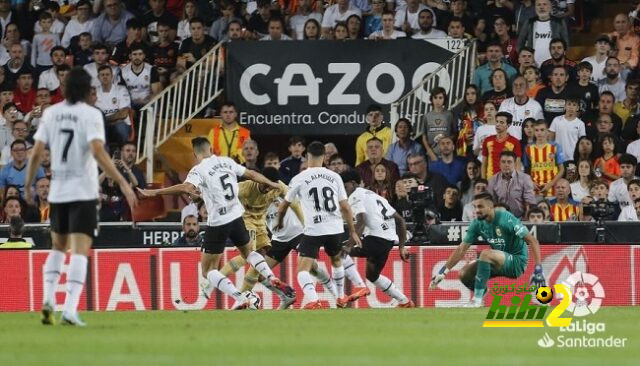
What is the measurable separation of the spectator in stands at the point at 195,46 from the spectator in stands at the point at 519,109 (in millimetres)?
5546

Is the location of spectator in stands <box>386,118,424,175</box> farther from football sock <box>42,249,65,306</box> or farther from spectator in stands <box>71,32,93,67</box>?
football sock <box>42,249,65,306</box>

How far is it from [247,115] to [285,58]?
46.3 inches

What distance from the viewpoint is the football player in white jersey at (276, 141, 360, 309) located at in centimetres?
1853

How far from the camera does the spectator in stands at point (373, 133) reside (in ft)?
79.7

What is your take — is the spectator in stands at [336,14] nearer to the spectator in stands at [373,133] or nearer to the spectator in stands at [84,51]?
the spectator in stands at [373,133]

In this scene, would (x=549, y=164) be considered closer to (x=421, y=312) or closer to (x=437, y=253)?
(x=437, y=253)

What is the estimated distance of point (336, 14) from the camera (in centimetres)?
2619

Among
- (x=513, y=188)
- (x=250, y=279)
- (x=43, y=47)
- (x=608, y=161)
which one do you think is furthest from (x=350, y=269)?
(x=43, y=47)

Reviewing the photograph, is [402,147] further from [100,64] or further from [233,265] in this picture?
[100,64]

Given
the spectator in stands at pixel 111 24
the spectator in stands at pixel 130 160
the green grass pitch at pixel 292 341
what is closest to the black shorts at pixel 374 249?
the green grass pitch at pixel 292 341

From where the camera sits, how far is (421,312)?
16.8 meters

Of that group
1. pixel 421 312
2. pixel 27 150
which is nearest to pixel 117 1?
pixel 27 150

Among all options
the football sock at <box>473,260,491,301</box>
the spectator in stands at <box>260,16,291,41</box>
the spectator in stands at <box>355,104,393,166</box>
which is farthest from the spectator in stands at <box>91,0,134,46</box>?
the football sock at <box>473,260,491,301</box>

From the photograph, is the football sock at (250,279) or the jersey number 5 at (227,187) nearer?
the jersey number 5 at (227,187)
